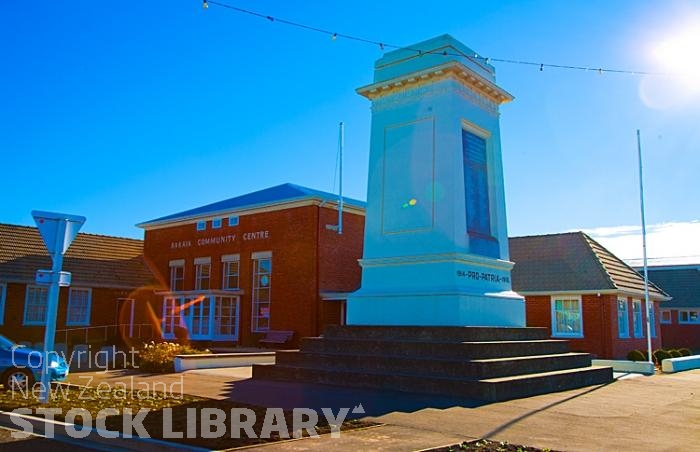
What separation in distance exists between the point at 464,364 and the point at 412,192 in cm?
508

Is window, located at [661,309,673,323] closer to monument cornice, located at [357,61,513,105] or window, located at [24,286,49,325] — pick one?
monument cornice, located at [357,61,513,105]

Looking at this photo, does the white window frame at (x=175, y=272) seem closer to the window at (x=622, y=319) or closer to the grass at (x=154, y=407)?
the grass at (x=154, y=407)

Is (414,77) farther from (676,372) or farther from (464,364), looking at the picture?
(676,372)

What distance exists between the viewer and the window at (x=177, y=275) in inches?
1267

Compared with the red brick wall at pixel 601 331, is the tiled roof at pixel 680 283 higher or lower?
higher

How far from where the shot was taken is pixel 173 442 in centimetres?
718

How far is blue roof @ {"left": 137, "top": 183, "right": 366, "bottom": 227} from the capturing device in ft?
90.6

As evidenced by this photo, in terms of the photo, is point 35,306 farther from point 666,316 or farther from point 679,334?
point 679,334

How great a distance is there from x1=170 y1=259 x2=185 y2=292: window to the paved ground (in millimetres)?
17710

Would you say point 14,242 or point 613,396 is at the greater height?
point 14,242

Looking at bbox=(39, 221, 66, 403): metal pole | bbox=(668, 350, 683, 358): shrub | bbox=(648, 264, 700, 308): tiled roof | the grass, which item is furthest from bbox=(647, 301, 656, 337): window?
bbox=(39, 221, 66, 403): metal pole

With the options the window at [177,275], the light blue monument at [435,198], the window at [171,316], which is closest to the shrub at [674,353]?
the light blue monument at [435,198]

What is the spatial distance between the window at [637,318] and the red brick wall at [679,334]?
13.6m

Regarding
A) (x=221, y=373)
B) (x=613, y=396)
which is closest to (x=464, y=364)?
(x=613, y=396)
